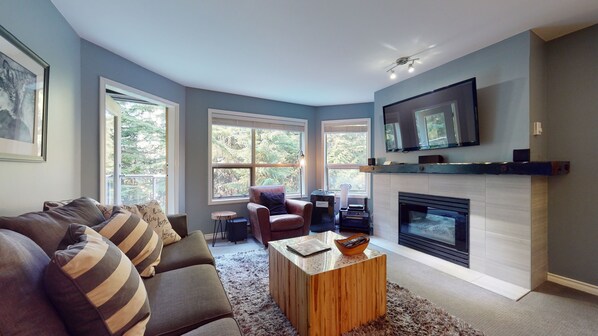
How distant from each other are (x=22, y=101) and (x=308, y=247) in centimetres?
213

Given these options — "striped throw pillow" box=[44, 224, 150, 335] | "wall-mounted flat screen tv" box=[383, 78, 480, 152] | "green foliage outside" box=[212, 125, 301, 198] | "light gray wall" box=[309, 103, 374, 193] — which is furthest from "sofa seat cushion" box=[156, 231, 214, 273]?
"light gray wall" box=[309, 103, 374, 193]

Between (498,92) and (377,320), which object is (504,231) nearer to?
(498,92)

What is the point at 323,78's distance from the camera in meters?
3.30

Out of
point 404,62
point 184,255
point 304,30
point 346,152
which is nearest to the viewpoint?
point 184,255

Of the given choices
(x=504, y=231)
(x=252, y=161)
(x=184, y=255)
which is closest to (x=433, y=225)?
(x=504, y=231)

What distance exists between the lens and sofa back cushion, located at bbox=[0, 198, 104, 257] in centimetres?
106

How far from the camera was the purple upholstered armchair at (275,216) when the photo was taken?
10.5 feet

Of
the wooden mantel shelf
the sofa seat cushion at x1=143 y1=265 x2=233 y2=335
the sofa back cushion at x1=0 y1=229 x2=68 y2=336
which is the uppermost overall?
the wooden mantel shelf

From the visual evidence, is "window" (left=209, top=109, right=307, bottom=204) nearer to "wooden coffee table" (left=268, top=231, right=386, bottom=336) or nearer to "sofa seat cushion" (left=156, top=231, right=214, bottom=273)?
"sofa seat cushion" (left=156, top=231, right=214, bottom=273)

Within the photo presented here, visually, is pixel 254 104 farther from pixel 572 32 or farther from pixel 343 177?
pixel 572 32

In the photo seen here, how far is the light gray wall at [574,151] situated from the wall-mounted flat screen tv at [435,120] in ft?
2.23

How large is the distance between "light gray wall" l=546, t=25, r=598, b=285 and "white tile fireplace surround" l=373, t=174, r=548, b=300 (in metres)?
0.11

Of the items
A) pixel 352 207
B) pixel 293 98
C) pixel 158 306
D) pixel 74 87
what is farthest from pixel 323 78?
pixel 158 306

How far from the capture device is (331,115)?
15.3 feet
